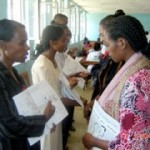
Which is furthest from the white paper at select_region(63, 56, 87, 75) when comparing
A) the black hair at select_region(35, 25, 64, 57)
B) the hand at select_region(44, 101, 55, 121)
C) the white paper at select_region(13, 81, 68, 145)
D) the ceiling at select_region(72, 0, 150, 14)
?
the ceiling at select_region(72, 0, 150, 14)

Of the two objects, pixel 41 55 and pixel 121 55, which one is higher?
pixel 121 55

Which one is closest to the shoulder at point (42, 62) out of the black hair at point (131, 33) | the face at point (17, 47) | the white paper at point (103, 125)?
the face at point (17, 47)

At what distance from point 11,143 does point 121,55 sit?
0.72 meters

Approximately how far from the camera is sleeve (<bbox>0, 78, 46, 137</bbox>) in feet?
4.55

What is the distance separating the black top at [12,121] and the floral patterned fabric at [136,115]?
0.52m

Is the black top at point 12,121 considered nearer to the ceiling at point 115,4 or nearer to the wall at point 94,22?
the ceiling at point 115,4

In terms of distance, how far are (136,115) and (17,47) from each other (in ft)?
2.56

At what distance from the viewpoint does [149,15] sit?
17391 mm

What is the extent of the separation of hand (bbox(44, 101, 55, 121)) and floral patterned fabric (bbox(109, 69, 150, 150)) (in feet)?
1.74

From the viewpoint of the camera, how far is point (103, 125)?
1.36 m

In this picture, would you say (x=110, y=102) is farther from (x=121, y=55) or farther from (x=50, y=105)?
(x=50, y=105)

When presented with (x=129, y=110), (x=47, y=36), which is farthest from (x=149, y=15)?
(x=129, y=110)

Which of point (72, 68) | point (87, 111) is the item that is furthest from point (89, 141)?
point (72, 68)

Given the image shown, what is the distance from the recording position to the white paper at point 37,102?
4.74 ft
